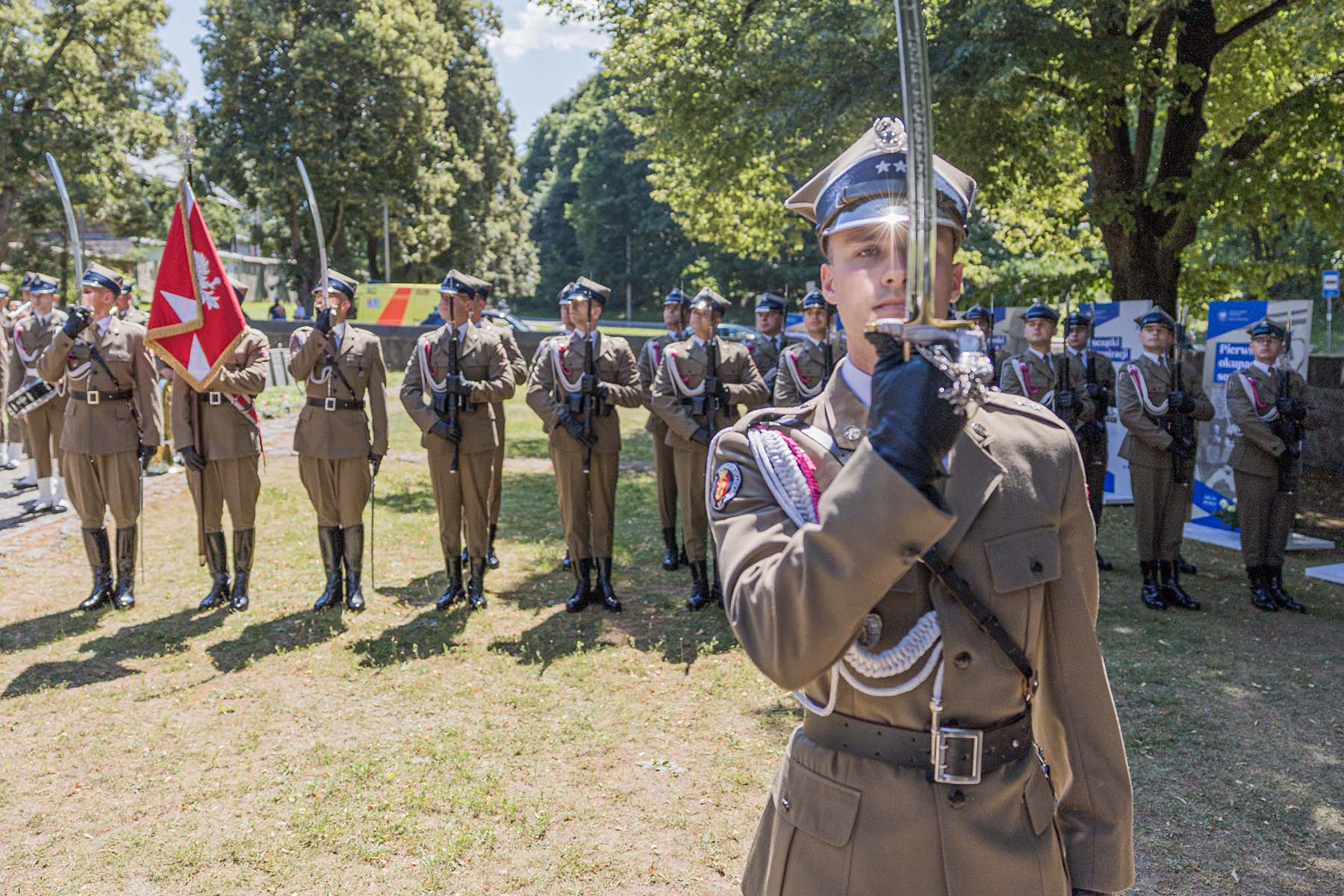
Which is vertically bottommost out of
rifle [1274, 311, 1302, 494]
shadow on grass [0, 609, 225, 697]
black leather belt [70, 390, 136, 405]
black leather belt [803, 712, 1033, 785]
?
Result: shadow on grass [0, 609, 225, 697]

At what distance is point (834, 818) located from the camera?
179 cm

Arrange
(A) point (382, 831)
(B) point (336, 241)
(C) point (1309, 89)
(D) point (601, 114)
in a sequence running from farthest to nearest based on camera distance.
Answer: (D) point (601, 114)
(B) point (336, 241)
(C) point (1309, 89)
(A) point (382, 831)

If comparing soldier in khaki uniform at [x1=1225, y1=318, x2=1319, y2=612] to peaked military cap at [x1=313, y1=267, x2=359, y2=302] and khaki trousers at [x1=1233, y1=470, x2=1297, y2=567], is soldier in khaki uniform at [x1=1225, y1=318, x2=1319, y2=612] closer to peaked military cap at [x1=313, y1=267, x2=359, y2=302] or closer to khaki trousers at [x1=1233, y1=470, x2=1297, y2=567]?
khaki trousers at [x1=1233, y1=470, x2=1297, y2=567]

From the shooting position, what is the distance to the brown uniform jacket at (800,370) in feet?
29.3

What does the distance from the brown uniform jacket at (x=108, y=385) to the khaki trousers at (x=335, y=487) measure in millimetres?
1212

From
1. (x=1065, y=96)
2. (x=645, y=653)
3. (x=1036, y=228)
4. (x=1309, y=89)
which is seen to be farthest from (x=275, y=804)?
(x=1036, y=228)

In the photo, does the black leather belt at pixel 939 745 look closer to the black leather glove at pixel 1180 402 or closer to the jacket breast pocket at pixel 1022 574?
the jacket breast pocket at pixel 1022 574

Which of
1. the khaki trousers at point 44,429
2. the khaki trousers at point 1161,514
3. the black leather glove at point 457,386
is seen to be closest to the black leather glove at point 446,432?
the black leather glove at point 457,386

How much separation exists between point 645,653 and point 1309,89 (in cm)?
882

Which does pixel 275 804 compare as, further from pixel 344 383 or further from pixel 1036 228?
pixel 1036 228

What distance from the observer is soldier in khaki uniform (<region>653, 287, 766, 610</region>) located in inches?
325

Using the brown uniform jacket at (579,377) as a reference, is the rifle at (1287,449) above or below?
below

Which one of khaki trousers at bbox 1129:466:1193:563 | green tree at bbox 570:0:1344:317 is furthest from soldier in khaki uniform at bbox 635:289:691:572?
khaki trousers at bbox 1129:466:1193:563

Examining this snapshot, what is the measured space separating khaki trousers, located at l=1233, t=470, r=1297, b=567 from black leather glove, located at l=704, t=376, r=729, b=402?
4178 mm
